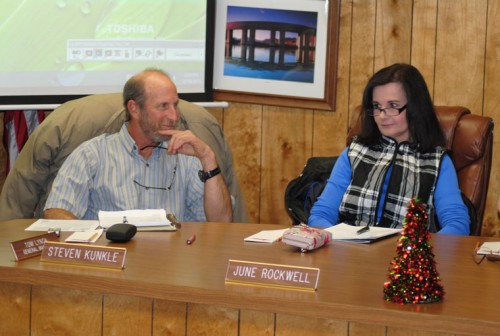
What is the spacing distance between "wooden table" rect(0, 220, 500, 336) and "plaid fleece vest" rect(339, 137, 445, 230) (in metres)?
0.66

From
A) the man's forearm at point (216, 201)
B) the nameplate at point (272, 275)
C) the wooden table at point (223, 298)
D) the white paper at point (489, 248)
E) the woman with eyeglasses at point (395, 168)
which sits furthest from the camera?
the man's forearm at point (216, 201)

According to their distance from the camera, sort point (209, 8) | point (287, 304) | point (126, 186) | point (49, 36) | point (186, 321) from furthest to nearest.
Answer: point (209, 8) < point (49, 36) < point (126, 186) < point (186, 321) < point (287, 304)

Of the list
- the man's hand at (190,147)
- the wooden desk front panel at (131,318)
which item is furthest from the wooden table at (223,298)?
the man's hand at (190,147)

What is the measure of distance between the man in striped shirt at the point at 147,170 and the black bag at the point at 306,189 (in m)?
0.29

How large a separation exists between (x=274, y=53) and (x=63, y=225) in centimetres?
218

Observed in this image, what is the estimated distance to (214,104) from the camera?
435 centimetres

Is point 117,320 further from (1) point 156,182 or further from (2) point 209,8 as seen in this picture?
(2) point 209,8

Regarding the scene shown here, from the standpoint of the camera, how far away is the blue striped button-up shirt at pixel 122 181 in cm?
289

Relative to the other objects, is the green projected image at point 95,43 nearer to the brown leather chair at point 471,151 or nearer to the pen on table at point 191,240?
the brown leather chair at point 471,151

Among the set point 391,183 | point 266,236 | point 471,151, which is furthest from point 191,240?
point 471,151

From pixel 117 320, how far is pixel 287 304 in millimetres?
424

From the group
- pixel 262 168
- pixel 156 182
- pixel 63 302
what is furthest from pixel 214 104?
pixel 63 302

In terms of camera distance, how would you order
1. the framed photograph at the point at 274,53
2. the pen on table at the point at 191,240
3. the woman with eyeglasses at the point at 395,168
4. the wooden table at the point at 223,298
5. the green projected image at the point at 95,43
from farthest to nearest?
the framed photograph at the point at 274,53, the green projected image at the point at 95,43, the woman with eyeglasses at the point at 395,168, the pen on table at the point at 191,240, the wooden table at the point at 223,298

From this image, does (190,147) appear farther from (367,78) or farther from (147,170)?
(367,78)
